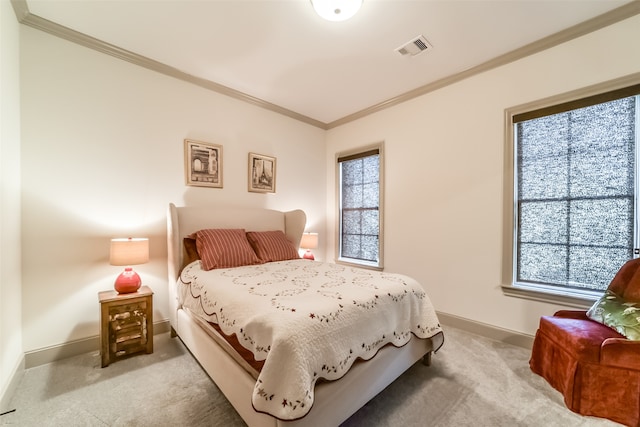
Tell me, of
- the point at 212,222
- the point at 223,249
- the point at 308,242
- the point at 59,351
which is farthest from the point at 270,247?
the point at 59,351

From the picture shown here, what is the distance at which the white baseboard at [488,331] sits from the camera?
2292mm

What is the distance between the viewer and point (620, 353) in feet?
4.65

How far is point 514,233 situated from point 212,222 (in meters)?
3.11

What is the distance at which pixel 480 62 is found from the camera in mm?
2562

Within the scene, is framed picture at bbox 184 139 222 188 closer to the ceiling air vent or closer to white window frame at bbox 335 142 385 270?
white window frame at bbox 335 142 385 270

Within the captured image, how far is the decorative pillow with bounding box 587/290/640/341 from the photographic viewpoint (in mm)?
1467

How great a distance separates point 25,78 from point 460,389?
4.01 meters

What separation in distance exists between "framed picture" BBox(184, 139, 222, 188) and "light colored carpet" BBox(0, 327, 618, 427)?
1779 mm

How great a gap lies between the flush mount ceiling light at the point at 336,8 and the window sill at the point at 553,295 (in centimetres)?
273

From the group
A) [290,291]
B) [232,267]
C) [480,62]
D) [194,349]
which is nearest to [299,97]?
[480,62]

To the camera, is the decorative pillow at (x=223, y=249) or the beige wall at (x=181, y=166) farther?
the decorative pillow at (x=223, y=249)

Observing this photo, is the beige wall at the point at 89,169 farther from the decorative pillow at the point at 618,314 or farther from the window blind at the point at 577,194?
the decorative pillow at the point at 618,314

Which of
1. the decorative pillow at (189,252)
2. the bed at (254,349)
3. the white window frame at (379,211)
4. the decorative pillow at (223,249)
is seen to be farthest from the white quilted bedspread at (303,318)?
the white window frame at (379,211)

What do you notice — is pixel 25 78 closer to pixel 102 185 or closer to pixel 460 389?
pixel 102 185
